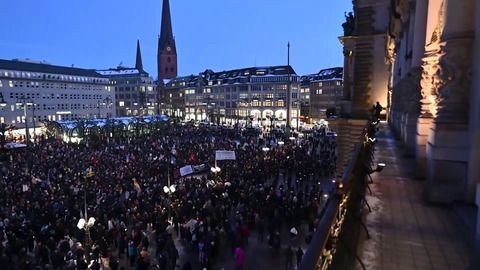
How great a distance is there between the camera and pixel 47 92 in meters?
90.4

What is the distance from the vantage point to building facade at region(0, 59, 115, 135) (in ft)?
263

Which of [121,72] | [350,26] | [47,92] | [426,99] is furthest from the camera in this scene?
[121,72]

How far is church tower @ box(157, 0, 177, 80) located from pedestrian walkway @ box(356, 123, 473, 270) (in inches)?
5980

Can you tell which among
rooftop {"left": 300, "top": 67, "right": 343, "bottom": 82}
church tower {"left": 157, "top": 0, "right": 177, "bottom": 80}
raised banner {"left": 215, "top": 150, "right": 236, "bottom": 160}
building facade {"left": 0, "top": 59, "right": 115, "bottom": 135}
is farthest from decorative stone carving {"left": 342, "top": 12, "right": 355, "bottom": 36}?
church tower {"left": 157, "top": 0, "right": 177, "bottom": 80}

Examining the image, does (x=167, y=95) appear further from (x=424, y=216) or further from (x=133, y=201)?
(x=424, y=216)

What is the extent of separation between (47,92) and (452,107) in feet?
318

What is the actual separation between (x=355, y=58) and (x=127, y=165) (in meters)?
20.6

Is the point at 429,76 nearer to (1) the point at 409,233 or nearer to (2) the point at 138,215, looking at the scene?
(1) the point at 409,233

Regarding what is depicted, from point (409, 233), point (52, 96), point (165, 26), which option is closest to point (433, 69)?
point (409, 233)

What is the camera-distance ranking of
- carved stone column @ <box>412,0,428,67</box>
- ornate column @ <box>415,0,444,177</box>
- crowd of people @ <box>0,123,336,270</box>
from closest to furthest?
1. ornate column @ <box>415,0,444,177</box>
2. carved stone column @ <box>412,0,428,67</box>
3. crowd of people @ <box>0,123,336,270</box>

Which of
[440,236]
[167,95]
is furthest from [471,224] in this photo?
[167,95]

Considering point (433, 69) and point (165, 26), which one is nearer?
point (433, 69)

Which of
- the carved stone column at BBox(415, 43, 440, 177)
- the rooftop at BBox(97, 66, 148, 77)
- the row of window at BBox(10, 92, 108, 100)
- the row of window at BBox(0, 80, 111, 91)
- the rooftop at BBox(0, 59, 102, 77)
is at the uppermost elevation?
the rooftop at BBox(97, 66, 148, 77)

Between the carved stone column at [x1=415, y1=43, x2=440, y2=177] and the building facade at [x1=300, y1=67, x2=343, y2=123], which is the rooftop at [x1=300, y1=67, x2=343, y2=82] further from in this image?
the carved stone column at [x1=415, y1=43, x2=440, y2=177]
